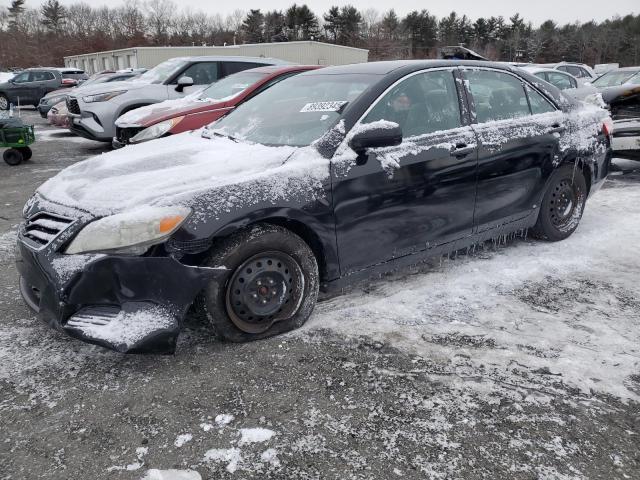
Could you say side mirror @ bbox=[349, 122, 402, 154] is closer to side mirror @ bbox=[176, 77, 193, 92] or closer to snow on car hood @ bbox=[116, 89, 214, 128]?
snow on car hood @ bbox=[116, 89, 214, 128]

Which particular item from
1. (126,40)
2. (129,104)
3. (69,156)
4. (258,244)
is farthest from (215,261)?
(126,40)

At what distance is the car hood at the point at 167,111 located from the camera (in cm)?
741

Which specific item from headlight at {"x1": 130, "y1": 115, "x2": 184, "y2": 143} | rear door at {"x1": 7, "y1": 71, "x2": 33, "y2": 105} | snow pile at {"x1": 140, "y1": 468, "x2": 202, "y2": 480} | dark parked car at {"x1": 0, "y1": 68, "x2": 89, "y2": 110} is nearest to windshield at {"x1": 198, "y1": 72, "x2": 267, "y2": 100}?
headlight at {"x1": 130, "y1": 115, "x2": 184, "y2": 143}

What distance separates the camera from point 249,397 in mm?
2518

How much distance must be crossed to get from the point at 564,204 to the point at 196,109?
507cm

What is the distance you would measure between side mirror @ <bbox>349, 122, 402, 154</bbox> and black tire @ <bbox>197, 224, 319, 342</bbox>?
0.69 m

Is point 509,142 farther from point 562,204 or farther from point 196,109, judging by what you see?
point 196,109

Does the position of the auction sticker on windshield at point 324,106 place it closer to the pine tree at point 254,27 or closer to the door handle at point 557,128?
the door handle at point 557,128

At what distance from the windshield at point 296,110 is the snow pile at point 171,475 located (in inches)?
76.8

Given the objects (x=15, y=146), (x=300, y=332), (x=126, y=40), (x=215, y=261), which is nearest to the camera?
(x=215, y=261)

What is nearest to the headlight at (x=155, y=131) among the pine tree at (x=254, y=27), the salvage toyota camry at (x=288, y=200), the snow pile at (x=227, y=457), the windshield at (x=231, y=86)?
the windshield at (x=231, y=86)

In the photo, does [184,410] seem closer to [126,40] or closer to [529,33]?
[126,40]

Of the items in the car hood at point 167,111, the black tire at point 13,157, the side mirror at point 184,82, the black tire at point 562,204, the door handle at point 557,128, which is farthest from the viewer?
the black tire at point 13,157

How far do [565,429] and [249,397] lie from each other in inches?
57.2
